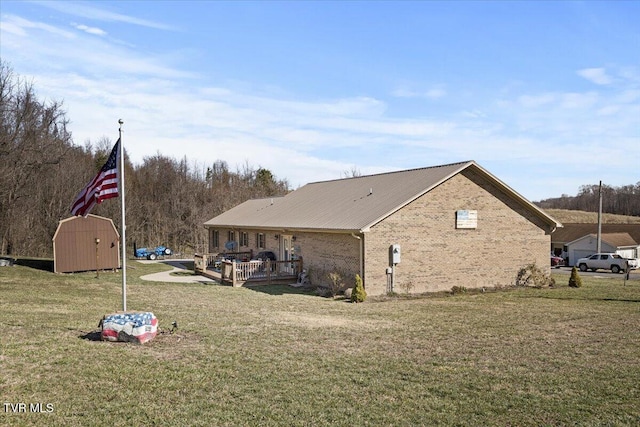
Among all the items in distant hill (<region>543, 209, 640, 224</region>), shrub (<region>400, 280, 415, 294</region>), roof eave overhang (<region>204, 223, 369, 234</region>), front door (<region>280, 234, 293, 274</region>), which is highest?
distant hill (<region>543, 209, 640, 224</region>)

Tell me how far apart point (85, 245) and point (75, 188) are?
23.1m

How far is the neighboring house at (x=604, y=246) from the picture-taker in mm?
50750

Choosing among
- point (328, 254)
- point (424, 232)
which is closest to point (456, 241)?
point (424, 232)

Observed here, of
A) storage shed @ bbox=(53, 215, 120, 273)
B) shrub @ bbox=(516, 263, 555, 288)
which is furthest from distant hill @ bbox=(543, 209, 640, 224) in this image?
storage shed @ bbox=(53, 215, 120, 273)

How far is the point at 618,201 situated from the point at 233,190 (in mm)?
89713

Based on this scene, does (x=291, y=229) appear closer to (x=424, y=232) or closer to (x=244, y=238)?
(x=424, y=232)

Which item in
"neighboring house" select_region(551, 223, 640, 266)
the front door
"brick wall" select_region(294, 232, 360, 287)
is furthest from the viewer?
"neighboring house" select_region(551, 223, 640, 266)

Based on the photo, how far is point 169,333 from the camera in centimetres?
1200

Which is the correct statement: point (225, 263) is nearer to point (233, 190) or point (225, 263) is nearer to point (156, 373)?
point (156, 373)

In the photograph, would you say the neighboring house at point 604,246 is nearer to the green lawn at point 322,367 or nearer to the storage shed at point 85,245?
the green lawn at point 322,367

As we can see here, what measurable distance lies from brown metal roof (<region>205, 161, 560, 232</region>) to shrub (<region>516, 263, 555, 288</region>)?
2697 millimetres

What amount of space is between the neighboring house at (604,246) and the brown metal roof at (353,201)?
29.7m

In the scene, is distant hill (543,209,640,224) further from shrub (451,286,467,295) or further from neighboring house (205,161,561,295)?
shrub (451,286,467,295)

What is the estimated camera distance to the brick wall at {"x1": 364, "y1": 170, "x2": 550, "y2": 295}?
71.5 feet
